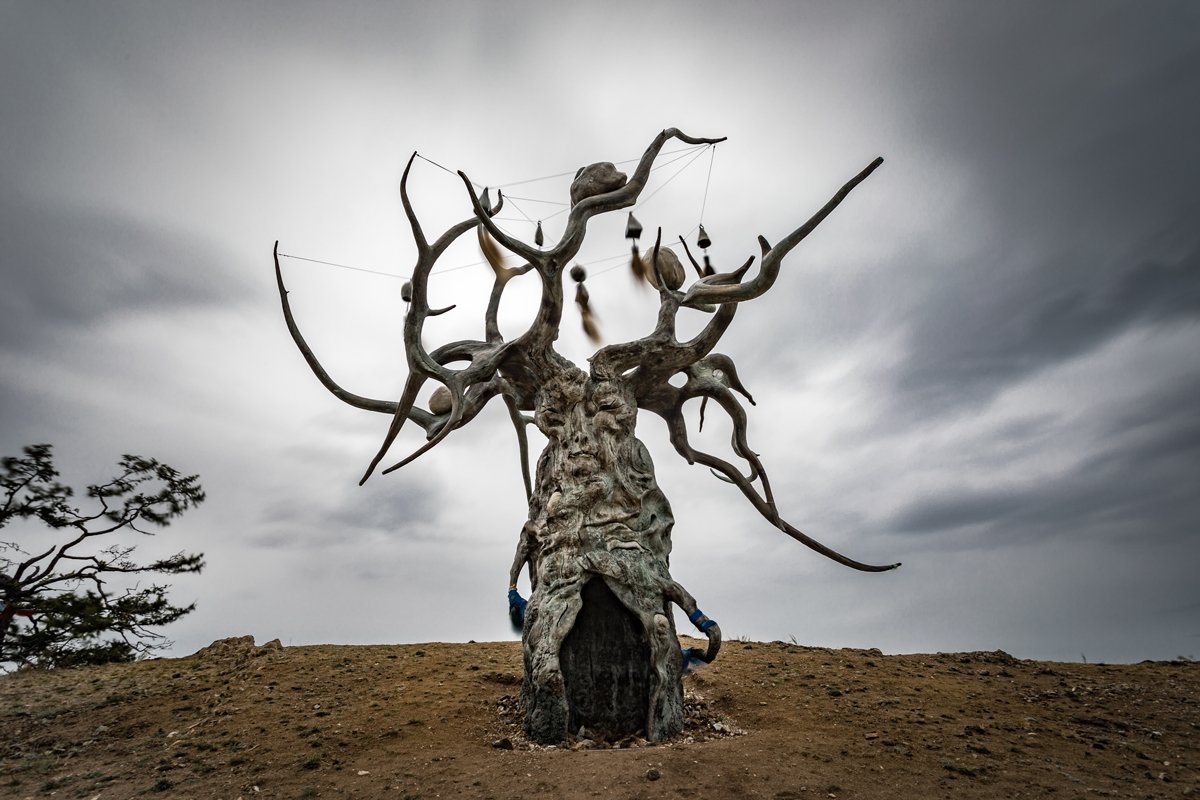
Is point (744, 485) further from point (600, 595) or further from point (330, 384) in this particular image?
point (330, 384)

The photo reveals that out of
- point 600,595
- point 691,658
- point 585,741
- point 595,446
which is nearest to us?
point 585,741

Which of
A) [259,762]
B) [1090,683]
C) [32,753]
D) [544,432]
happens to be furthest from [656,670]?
[32,753]

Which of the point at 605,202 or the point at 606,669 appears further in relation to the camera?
the point at 605,202

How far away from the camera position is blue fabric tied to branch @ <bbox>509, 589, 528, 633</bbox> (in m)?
6.74

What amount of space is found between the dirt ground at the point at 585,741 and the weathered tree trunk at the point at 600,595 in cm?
45

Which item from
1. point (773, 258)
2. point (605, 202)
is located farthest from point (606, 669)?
point (605, 202)

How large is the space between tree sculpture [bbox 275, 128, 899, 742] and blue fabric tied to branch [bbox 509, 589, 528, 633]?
0.03m

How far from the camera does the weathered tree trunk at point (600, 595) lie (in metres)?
5.86

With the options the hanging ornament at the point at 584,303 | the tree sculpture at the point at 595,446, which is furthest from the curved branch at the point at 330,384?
the hanging ornament at the point at 584,303

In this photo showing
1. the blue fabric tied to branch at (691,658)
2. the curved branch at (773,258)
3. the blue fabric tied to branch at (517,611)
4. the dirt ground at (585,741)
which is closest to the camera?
the dirt ground at (585,741)

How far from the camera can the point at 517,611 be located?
6.74 meters

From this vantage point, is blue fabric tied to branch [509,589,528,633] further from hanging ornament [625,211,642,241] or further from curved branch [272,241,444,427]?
hanging ornament [625,211,642,241]

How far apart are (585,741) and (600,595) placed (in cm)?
126

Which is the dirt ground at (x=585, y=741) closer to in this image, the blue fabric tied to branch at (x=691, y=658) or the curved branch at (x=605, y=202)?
the blue fabric tied to branch at (x=691, y=658)
